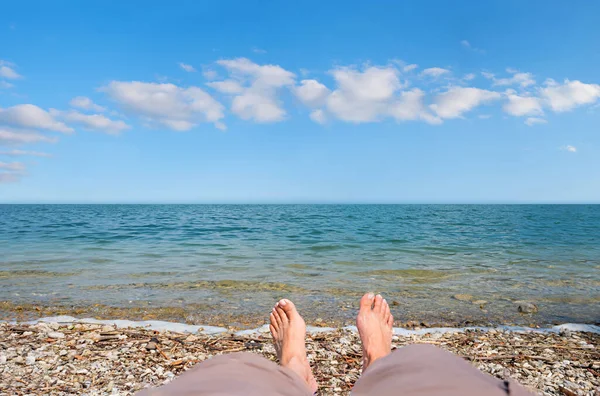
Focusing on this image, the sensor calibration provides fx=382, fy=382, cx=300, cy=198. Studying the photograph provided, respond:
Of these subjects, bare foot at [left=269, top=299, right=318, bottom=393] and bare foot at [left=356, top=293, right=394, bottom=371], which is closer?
bare foot at [left=269, top=299, right=318, bottom=393]

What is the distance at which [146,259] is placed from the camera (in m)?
9.02

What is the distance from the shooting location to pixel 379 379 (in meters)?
1.27

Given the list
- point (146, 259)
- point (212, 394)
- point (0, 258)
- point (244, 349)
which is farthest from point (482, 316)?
point (0, 258)

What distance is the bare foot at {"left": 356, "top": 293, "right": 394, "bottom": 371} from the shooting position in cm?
271

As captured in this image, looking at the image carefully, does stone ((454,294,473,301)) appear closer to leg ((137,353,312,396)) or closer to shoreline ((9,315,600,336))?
shoreline ((9,315,600,336))

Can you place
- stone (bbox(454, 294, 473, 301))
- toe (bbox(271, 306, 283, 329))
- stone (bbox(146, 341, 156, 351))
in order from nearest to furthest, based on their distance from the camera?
stone (bbox(146, 341, 156, 351)) → toe (bbox(271, 306, 283, 329)) → stone (bbox(454, 294, 473, 301))

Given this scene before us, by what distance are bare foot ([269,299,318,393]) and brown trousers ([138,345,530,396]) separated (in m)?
1.25

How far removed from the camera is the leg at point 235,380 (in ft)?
3.54

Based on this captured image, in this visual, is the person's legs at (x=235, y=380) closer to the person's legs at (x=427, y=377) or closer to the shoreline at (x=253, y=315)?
the person's legs at (x=427, y=377)

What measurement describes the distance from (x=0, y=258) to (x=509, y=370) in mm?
10790

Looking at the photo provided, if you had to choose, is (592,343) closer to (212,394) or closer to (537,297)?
(537,297)

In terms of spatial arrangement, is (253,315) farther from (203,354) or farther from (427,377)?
(427,377)

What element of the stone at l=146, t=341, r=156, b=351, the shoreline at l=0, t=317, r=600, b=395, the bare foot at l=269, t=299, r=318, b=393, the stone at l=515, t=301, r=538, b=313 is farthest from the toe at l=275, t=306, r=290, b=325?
the stone at l=515, t=301, r=538, b=313

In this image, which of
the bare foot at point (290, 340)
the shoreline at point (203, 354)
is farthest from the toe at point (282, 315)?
the shoreline at point (203, 354)
